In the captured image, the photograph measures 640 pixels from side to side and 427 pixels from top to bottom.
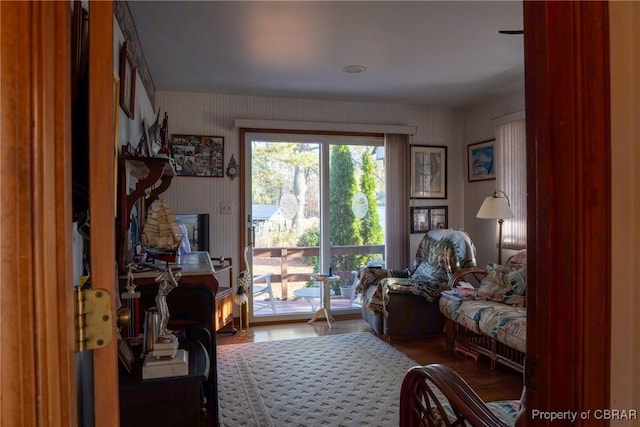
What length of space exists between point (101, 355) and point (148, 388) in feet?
2.29

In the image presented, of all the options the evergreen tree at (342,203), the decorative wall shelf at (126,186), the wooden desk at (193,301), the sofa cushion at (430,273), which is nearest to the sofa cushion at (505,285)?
the sofa cushion at (430,273)

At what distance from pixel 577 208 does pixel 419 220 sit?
15.1 ft

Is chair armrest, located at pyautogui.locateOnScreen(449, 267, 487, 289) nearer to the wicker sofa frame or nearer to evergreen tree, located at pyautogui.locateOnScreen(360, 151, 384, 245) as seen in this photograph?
the wicker sofa frame

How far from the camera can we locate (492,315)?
3172mm

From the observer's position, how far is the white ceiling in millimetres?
2551

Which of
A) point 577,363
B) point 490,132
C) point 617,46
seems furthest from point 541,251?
point 490,132

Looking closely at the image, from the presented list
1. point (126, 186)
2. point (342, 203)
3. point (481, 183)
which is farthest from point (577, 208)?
point (481, 183)

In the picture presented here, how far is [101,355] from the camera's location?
0.65 metres

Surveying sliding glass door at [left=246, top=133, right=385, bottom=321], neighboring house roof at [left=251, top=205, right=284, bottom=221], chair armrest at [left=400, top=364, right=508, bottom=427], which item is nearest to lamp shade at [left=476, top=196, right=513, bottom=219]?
sliding glass door at [left=246, top=133, right=385, bottom=321]

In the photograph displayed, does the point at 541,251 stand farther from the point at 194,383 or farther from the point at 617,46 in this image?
the point at 194,383

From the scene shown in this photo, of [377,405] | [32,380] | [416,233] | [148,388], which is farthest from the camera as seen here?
[416,233]

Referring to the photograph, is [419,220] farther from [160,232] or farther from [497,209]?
[160,232]

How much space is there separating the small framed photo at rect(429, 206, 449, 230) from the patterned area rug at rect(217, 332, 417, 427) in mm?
1814

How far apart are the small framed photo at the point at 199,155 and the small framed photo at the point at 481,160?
2.99m
